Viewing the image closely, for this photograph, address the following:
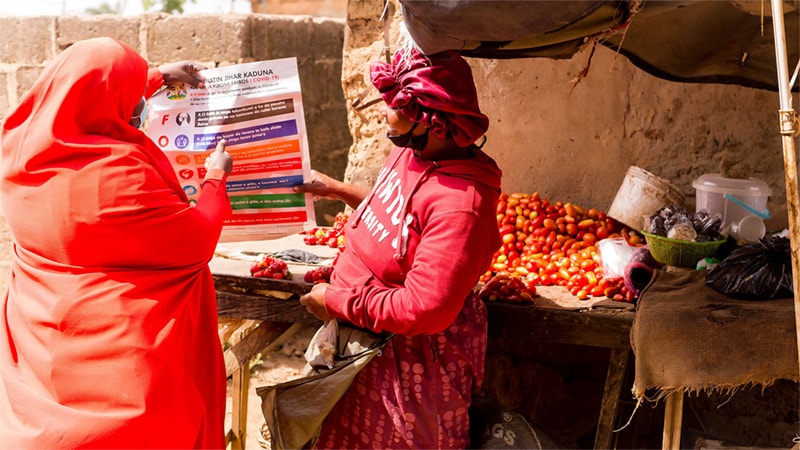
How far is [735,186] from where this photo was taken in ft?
12.7

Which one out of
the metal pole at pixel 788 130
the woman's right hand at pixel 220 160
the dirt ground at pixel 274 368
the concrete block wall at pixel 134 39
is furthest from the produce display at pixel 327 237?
the concrete block wall at pixel 134 39

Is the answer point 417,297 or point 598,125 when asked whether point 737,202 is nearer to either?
point 598,125

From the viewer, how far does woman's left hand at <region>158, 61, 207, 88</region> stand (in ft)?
11.2

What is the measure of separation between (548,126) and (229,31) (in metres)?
3.09

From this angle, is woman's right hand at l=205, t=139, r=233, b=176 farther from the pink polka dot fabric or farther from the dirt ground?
the dirt ground

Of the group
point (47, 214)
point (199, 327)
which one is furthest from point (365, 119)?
point (47, 214)

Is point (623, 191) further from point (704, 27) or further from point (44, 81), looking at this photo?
Result: point (44, 81)

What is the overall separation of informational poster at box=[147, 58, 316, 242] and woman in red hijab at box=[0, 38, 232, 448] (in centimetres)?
47

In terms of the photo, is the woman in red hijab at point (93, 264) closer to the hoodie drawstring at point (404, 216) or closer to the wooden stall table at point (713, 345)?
the hoodie drawstring at point (404, 216)

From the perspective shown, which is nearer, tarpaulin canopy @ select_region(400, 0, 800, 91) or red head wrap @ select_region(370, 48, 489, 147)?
tarpaulin canopy @ select_region(400, 0, 800, 91)

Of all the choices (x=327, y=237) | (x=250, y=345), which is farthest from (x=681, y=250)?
(x=250, y=345)

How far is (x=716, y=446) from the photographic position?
3.74 m

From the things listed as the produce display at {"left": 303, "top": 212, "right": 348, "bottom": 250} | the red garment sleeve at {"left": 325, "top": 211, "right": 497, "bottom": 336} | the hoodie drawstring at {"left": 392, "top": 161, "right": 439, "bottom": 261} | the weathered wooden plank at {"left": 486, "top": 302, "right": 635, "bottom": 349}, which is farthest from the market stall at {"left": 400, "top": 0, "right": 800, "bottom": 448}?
the produce display at {"left": 303, "top": 212, "right": 348, "bottom": 250}

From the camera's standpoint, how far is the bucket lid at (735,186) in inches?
150
